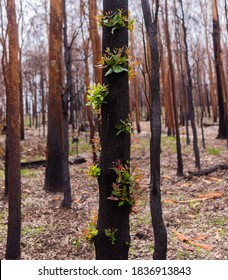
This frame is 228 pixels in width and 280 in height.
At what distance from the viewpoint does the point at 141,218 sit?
6.73 metres

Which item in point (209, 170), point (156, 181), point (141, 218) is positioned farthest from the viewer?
point (209, 170)

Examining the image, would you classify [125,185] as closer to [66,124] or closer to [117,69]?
[117,69]

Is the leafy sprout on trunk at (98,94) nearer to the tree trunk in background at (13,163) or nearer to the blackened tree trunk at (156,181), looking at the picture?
the blackened tree trunk at (156,181)

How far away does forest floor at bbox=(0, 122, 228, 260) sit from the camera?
5.33m

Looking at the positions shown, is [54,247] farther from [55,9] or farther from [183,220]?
[55,9]

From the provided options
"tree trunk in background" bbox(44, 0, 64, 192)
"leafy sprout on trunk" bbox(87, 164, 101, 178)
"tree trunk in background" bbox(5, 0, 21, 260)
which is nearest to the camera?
"leafy sprout on trunk" bbox(87, 164, 101, 178)

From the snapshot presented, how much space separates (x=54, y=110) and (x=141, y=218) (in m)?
3.97

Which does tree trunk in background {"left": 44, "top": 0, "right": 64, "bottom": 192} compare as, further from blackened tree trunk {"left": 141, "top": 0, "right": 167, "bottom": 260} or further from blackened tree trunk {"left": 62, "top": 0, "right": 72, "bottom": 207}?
blackened tree trunk {"left": 141, "top": 0, "right": 167, "bottom": 260}

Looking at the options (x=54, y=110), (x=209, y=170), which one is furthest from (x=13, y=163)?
(x=209, y=170)

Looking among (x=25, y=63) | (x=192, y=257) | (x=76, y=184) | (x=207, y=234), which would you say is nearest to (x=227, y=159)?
(x=76, y=184)

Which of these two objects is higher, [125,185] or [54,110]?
[54,110]

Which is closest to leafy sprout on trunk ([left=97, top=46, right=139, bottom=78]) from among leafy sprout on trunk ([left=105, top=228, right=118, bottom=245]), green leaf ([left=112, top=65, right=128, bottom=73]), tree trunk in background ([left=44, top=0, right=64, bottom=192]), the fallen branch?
green leaf ([left=112, top=65, right=128, bottom=73])

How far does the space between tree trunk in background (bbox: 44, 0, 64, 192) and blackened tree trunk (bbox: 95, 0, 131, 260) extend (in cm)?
601
